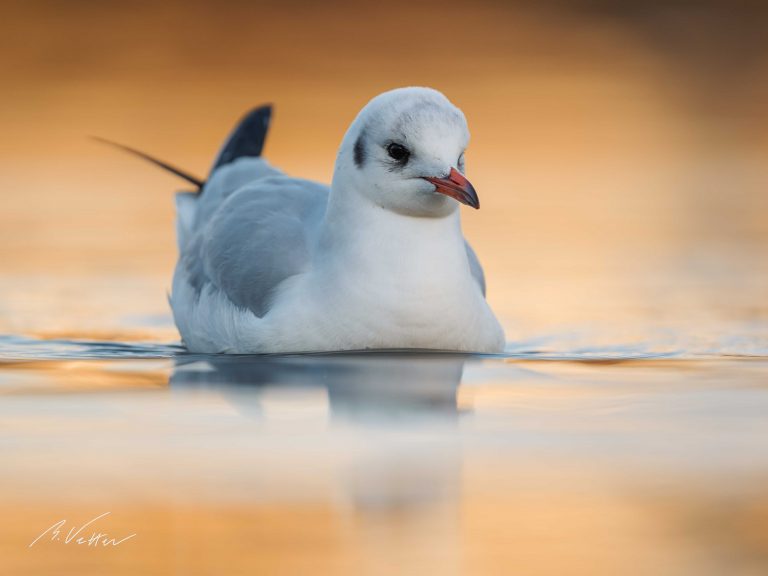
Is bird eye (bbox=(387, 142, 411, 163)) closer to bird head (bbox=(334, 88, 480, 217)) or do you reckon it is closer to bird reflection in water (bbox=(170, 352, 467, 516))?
bird head (bbox=(334, 88, 480, 217))

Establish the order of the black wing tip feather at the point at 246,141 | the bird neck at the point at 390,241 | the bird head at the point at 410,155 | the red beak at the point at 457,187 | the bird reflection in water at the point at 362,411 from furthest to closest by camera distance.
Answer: the black wing tip feather at the point at 246,141 < the bird neck at the point at 390,241 < the bird head at the point at 410,155 < the red beak at the point at 457,187 < the bird reflection in water at the point at 362,411

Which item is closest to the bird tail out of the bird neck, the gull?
the gull

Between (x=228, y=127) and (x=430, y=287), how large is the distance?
624cm

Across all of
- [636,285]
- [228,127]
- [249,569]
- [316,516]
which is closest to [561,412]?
[316,516]

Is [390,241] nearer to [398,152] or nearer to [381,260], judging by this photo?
[381,260]

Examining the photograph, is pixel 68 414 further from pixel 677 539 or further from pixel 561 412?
pixel 677 539

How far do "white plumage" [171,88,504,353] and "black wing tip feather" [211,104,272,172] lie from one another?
172 centimetres

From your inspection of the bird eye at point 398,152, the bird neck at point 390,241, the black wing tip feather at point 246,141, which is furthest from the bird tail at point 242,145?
the bird eye at point 398,152

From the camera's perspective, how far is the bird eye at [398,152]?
17.3ft

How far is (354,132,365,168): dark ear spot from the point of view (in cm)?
546

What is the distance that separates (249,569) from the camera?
309 centimetres
